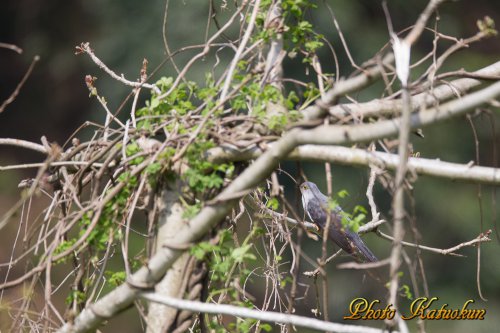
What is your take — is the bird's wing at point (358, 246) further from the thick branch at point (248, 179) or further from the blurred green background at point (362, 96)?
the blurred green background at point (362, 96)

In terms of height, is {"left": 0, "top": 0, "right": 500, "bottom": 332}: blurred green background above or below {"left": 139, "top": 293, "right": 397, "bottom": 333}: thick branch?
below

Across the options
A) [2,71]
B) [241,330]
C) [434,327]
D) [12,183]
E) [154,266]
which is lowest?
[434,327]

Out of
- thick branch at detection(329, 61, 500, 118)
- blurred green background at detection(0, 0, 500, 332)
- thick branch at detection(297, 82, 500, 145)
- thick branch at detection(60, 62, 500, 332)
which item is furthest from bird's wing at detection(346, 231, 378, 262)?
blurred green background at detection(0, 0, 500, 332)

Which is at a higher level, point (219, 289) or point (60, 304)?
point (219, 289)

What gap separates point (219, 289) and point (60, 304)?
6415mm

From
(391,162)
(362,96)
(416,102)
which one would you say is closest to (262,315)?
(391,162)

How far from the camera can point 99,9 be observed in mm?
9477

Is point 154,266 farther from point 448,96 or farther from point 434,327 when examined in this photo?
point 434,327

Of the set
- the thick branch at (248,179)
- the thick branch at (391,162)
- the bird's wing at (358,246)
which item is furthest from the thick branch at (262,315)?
the bird's wing at (358,246)

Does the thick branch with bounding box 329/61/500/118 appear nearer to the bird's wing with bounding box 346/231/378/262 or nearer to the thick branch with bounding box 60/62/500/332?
the thick branch with bounding box 60/62/500/332

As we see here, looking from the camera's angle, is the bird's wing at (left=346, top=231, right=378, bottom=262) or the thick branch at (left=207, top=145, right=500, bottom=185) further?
the bird's wing at (left=346, top=231, right=378, bottom=262)

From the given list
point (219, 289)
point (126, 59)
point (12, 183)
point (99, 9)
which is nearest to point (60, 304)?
point (12, 183)

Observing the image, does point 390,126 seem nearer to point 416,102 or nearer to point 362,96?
point 416,102

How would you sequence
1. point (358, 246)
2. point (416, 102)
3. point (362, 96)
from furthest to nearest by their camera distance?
point (362, 96), point (358, 246), point (416, 102)
